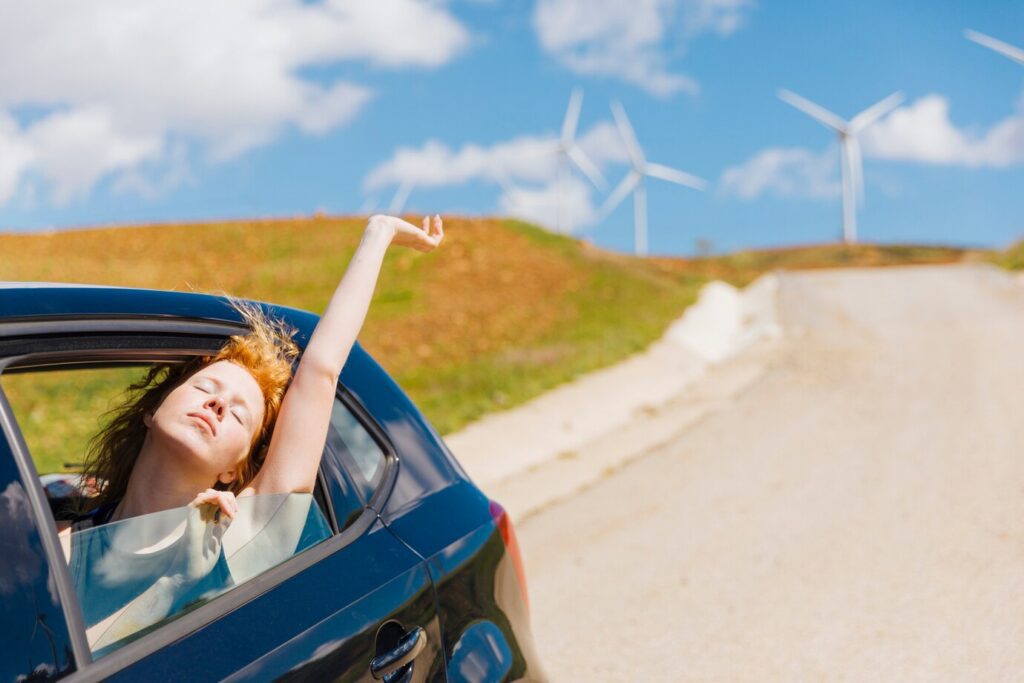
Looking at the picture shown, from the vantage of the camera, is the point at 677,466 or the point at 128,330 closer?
the point at 128,330

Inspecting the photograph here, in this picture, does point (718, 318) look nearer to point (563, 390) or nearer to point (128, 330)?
point (563, 390)

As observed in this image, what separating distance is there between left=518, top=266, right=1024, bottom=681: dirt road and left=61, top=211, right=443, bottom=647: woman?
8.74 feet

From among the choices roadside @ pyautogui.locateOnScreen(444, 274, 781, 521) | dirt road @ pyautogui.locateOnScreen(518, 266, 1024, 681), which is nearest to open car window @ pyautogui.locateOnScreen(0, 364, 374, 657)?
dirt road @ pyautogui.locateOnScreen(518, 266, 1024, 681)

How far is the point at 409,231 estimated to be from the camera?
103 inches

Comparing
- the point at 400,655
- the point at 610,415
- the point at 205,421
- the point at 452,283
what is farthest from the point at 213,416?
the point at 452,283

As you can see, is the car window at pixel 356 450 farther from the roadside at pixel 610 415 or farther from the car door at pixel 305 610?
the roadside at pixel 610 415

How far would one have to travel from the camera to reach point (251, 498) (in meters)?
2.09

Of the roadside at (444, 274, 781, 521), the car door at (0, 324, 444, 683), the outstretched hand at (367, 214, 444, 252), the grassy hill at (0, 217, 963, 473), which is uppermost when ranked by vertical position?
the outstretched hand at (367, 214, 444, 252)

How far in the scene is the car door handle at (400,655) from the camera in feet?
6.35

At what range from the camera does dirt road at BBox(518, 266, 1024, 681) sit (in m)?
4.55

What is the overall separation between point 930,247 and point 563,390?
34.9 meters

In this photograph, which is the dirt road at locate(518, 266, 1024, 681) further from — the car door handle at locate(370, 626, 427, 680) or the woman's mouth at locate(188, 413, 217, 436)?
the woman's mouth at locate(188, 413, 217, 436)

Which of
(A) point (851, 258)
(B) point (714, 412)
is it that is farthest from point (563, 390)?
(A) point (851, 258)

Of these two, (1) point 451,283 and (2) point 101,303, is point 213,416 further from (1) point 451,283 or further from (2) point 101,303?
(1) point 451,283
